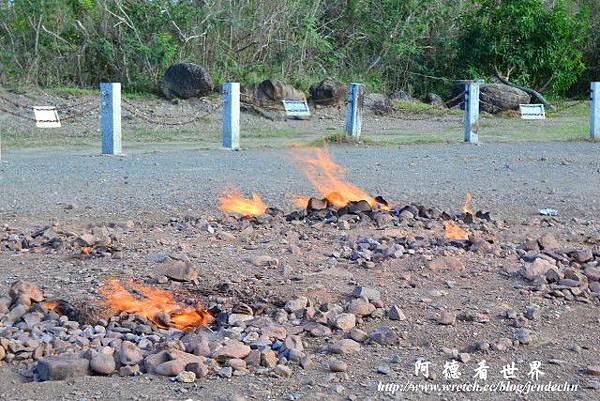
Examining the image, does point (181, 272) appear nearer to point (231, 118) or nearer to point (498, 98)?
point (231, 118)

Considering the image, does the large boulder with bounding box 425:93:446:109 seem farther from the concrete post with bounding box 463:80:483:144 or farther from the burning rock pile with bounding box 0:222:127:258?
the burning rock pile with bounding box 0:222:127:258

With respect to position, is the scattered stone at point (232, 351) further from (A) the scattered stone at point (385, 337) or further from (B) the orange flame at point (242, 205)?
(B) the orange flame at point (242, 205)

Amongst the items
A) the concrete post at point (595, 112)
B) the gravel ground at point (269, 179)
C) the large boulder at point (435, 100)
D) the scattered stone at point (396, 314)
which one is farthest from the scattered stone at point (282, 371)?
the large boulder at point (435, 100)

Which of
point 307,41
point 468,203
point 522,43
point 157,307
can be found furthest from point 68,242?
point 522,43

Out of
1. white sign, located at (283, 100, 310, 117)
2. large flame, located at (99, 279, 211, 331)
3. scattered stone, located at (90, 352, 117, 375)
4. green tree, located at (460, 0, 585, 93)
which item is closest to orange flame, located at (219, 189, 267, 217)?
large flame, located at (99, 279, 211, 331)

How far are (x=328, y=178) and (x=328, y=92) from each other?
11.5m

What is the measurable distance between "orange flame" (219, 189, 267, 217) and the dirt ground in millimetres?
153

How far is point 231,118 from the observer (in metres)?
14.7

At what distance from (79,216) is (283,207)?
176cm

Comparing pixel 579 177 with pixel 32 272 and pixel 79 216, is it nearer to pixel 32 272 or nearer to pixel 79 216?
pixel 79 216

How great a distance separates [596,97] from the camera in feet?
56.1

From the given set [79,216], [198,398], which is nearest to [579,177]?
[79,216]

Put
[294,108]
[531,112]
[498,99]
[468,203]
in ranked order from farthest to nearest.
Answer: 1. [498,99]
2. [531,112]
3. [294,108]
4. [468,203]

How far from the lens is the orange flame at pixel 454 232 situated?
6.73 m
